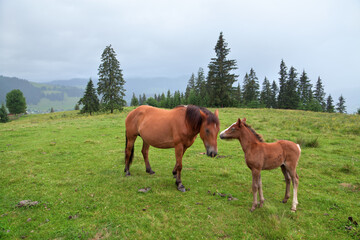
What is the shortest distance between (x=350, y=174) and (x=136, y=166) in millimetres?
8221

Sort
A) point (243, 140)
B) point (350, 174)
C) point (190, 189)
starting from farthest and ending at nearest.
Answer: point (350, 174) < point (190, 189) < point (243, 140)

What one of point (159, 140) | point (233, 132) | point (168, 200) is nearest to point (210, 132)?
point (233, 132)

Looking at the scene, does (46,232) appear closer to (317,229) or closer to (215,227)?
(215,227)

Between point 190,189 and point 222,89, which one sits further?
Answer: point 222,89

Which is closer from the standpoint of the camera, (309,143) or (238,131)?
(238,131)

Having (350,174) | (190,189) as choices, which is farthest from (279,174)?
(190,189)

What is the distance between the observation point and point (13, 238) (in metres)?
3.49

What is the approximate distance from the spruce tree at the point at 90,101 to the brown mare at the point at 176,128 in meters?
37.3

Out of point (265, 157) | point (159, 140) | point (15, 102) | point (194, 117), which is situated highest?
point (15, 102)

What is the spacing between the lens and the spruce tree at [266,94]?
6056cm

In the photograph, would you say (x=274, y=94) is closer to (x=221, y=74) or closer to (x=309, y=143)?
(x=221, y=74)

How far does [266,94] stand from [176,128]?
210 feet

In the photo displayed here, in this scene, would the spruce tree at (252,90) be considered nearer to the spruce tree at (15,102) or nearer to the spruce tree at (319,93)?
the spruce tree at (319,93)

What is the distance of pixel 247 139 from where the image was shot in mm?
4637
